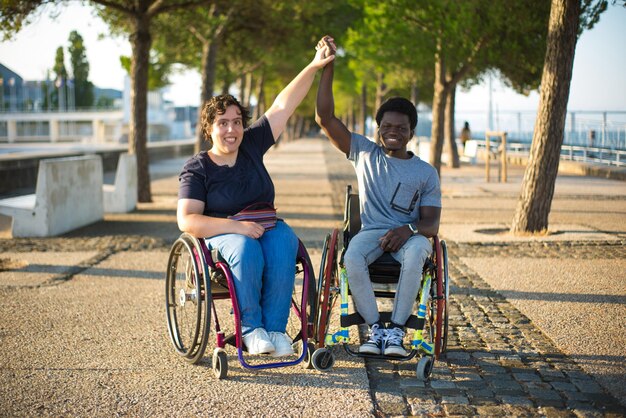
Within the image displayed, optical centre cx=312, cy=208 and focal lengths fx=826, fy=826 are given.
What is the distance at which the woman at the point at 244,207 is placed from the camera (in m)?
4.37

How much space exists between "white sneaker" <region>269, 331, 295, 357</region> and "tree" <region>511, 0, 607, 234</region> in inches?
239

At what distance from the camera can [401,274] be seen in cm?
458

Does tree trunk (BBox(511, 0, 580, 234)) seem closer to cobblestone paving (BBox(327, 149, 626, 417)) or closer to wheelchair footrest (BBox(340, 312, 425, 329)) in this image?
cobblestone paving (BBox(327, 149, 626, 417))

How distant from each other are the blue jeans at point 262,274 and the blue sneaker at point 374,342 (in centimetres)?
45

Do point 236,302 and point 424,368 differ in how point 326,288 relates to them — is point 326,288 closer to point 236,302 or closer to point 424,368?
point 236,302

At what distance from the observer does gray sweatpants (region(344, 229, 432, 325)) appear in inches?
179

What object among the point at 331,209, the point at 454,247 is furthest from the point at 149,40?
the point at 454,247

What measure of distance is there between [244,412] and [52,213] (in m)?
7.14

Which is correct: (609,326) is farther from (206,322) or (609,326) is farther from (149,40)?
(149,40)

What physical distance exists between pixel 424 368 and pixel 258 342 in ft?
2.89

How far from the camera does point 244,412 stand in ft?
12.7

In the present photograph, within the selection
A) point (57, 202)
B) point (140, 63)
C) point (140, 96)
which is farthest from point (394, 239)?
point (140, 96)

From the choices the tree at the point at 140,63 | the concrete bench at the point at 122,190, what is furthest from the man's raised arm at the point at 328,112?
the tree at the point at 140,63

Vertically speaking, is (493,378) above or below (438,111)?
below
